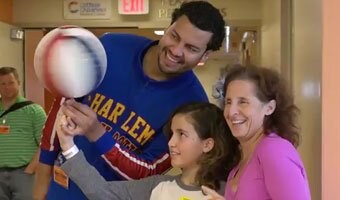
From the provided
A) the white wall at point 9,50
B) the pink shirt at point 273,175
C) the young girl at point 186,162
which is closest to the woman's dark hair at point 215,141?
the young girl at point 186,162

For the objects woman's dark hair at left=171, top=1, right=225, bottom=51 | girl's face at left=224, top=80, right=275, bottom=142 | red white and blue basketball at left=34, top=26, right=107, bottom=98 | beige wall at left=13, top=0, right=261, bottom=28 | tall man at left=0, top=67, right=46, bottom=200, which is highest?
beige wall at left=13, top=0, right=261, bottom=28

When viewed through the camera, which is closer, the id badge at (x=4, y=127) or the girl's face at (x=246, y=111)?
the girl's face at (x=246, y=111)

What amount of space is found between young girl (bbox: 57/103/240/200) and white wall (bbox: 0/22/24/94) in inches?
140

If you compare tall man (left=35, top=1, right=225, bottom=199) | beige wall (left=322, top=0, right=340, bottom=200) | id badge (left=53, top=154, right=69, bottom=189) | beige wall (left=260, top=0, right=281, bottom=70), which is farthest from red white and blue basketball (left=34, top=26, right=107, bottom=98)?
beige wall (left=260, top=0, right=281, bottom=70)

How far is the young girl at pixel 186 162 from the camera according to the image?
1.59 meters

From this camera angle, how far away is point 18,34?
207 inches

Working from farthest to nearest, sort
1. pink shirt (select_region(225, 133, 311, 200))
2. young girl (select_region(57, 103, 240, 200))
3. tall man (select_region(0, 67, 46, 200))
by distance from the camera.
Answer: tall man (select_region(0, 67, 46, 200)) → young girl (select_region(57, 103, 240, 200)) → pink shirt (select_region(225, 133, 311, 200))

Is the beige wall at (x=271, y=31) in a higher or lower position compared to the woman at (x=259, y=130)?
higher

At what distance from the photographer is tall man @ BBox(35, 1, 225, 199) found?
1.68 metres

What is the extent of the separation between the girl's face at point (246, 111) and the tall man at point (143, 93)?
0.25m

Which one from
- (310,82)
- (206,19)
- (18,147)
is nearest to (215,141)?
(206,19)

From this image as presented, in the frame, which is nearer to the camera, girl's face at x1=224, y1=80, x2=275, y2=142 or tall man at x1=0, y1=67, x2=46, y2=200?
girl's face at x1=224, y1=80, x2=275, y2=142

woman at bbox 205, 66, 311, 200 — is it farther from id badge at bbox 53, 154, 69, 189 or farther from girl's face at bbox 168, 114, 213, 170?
id badge at bbox 53, 154, 69, 189

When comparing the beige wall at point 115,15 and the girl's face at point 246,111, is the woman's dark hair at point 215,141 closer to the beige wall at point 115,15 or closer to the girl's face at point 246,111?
the girl's face at point 246,111
